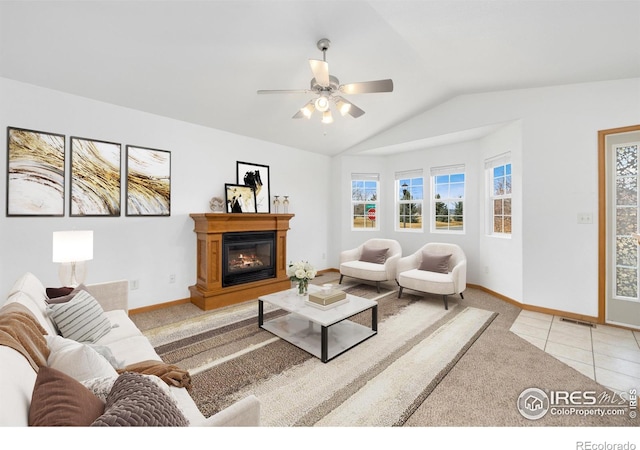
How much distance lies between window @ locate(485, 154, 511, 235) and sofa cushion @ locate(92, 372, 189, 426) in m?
4.57

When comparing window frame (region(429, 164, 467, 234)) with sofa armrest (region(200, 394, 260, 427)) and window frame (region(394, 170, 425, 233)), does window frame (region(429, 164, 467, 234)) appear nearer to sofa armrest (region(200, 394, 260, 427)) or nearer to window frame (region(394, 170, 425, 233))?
window frame (region(394, 170, 425, 233))

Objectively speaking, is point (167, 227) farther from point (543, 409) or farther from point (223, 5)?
point (543, 409)

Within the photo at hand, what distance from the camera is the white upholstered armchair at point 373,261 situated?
14.1 ft

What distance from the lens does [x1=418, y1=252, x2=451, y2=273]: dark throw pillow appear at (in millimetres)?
4012

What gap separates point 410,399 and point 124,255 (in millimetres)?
3475

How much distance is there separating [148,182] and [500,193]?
5.15 meters

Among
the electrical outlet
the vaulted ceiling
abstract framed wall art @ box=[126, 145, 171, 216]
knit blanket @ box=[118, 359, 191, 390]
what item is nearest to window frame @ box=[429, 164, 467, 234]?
the vaulted ceiling

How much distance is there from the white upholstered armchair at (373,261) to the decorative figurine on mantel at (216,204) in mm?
2249

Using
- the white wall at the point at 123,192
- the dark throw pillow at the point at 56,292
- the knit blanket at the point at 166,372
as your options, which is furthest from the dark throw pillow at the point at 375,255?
the dark throw pillow at the point at 56,292

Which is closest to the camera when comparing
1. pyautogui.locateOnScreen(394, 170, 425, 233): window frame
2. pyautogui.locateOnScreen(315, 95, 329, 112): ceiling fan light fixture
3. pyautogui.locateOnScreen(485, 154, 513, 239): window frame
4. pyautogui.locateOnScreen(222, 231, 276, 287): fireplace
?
pyautogui.locateOnScreen(315, 95, 329, 112): ceiling fan light fixture

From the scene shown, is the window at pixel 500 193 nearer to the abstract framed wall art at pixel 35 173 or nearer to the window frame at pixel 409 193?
the window frame at pixel 409 193

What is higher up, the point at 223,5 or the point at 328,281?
the point at 223,5
